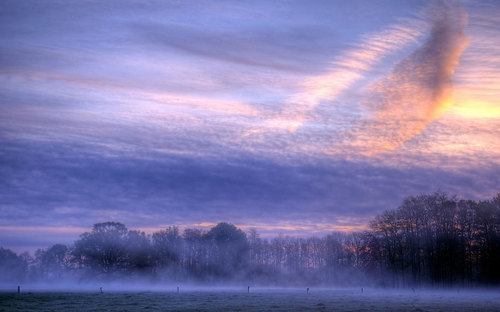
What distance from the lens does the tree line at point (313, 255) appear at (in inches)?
4122

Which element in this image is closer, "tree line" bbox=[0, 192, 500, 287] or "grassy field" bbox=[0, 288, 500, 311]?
"grassy field" bbox=[0, 288, 500, 311]

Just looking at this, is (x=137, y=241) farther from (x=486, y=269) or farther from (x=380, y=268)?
(x=486, y=269)

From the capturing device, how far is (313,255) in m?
163

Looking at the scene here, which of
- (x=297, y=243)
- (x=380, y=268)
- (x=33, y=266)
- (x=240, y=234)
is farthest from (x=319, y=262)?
(x=33, y=266)

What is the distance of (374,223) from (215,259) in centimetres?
5013

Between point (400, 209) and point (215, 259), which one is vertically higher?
point (400, 209)

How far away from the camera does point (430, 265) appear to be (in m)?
106

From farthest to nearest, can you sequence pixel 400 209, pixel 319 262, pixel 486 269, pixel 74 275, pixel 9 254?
pixel 9 254 < pixel 319 262 < pixel 74 275 < pixel 400 209 < pixel 486 269

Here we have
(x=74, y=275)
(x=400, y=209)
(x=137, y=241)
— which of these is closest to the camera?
(x=400, y=209)

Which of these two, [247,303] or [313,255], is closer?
[247,303]

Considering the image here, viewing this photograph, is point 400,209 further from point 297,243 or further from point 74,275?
point 74,275

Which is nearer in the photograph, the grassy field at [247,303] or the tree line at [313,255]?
the grassy field at [247,303]

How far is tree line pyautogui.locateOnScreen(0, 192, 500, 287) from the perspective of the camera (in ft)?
343

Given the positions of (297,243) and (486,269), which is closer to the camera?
(486,269)
